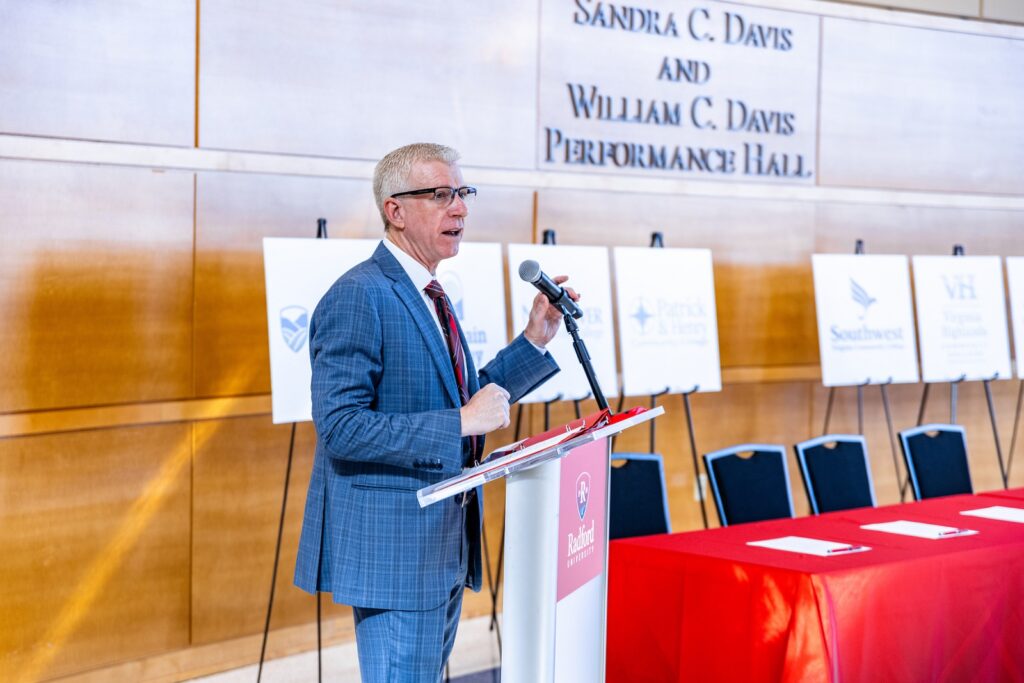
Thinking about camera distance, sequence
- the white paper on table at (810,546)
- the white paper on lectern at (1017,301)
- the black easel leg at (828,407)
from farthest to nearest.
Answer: the white paper on lectern at (1017,301) → the black easel leg at (828,407) → the white paper on table at (810,546)

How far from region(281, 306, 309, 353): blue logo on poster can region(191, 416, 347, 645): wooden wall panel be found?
2.56 ft

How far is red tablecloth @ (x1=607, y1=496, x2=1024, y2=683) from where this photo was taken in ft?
10.2

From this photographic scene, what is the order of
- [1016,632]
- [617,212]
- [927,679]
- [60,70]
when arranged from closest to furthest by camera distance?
[927,679] < [1016,632] < [60,70] < [617,212]

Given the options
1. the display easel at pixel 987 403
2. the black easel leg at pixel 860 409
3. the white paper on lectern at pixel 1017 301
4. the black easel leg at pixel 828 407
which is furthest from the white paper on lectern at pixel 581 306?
the white paper on lectern at pixel 1017 301

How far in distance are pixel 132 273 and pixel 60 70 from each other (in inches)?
31.7

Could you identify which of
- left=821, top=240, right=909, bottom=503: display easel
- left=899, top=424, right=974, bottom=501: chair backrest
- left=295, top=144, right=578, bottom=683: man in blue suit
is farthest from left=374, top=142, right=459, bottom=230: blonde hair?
left=821, top=240, right=909, bottom=503: display easel

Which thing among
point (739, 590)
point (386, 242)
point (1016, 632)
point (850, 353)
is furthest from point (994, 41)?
point (386, 242)

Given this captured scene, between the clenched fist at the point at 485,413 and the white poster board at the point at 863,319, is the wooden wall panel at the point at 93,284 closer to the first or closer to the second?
the clenched fist at the point at 485,413

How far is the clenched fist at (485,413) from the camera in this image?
95.5 inches

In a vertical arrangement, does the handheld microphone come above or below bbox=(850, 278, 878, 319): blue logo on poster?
below

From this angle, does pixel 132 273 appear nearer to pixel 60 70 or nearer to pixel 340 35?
pixel 60 70

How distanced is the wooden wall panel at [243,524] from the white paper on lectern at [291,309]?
0.74m

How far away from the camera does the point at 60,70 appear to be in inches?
170

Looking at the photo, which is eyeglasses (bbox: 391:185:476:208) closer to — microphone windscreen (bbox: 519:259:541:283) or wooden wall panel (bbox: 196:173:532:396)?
microphone windscreen (bbox: 519:259:541:283)
